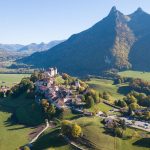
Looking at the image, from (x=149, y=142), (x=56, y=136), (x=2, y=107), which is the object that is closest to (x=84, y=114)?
(x=56, y=136)

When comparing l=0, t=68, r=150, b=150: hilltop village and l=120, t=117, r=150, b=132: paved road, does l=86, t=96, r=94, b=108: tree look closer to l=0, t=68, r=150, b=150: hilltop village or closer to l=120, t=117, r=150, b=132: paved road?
l=0, t=68, r=150, b=150: hilltop village

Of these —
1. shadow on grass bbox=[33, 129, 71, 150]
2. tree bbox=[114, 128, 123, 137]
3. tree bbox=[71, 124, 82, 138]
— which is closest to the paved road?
tree bbox=[114, 128, 123, 137]

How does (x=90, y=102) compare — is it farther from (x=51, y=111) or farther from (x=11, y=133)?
(x=11, y=133)

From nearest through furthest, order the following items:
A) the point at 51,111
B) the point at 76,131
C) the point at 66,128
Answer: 1. the point at 76,131
2. the point at 66,128
3. the point at 51,111

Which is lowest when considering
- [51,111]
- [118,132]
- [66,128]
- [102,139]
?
[102,139]

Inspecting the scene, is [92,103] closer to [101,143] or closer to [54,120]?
[54,120]

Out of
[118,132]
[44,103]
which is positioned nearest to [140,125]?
[118,132]

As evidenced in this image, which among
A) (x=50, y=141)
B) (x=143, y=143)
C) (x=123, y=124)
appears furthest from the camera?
(x=123, y=124)

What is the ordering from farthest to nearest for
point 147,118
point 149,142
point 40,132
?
point 147,118 < point 40,132 < point 149,142
